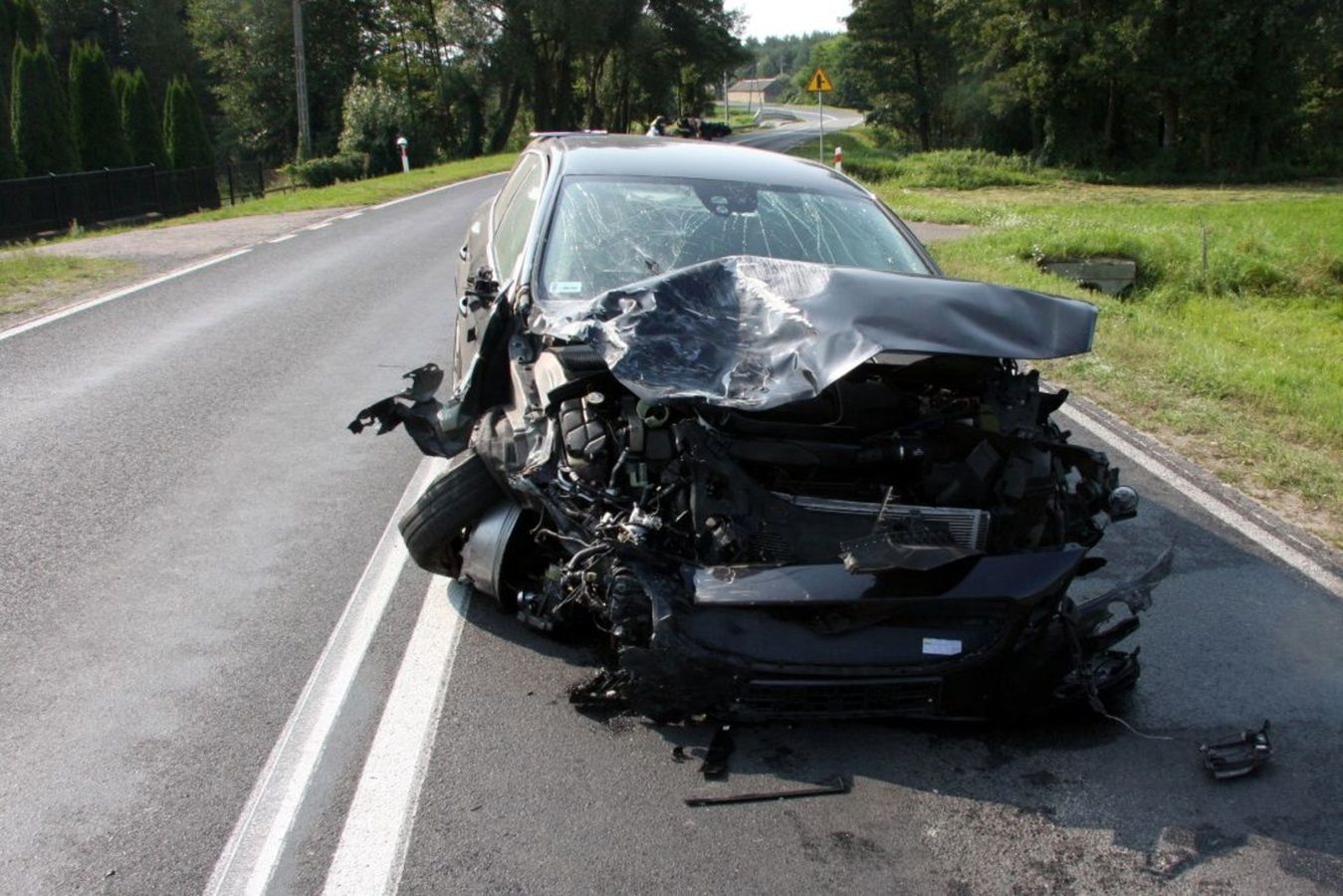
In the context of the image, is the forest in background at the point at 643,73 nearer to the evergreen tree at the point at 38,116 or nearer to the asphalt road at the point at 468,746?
the evergreen tree at the point at 38,116

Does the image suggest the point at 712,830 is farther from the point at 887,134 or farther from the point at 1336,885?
the point at 887,134

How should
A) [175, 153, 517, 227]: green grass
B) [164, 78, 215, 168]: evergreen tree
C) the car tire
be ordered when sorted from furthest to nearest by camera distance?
[164, 78, 215, 168]: evergreen tree < [175, 153, 517, 227]: green grass < the car tire

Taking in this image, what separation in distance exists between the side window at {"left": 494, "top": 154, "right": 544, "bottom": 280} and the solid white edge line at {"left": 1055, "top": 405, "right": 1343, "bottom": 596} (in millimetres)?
3907

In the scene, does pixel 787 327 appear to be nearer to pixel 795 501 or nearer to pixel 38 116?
pixel 795 501

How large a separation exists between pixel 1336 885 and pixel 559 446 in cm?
269

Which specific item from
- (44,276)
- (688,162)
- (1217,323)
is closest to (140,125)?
(44,276)

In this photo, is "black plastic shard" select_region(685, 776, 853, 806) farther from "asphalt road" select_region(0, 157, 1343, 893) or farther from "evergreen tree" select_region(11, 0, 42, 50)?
"evergreen tree" select_region(11, 0, 42, 50)

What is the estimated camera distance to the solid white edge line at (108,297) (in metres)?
10.2

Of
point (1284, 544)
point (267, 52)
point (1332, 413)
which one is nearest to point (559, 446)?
point (1284, 544)

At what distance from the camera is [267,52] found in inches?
2357

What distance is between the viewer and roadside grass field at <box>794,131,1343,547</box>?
7.32m

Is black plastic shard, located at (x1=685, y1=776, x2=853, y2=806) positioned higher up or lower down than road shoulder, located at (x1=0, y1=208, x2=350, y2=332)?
lower down

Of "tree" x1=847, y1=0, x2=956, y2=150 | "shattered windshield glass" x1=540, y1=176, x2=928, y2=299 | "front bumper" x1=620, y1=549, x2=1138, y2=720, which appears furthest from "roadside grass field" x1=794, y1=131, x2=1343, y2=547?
"tree" x1=847, y1=0, x2=956, y2=150

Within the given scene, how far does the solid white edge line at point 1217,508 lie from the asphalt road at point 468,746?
4 cm
